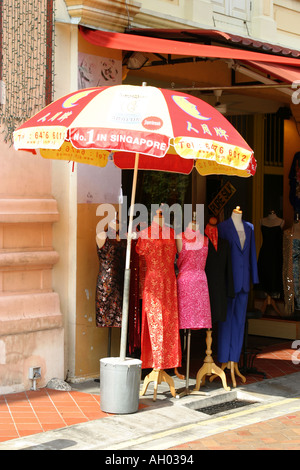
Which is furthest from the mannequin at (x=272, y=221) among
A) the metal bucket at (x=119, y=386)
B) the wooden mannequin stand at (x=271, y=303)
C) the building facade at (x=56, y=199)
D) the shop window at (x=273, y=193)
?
the metal bucket at (x=119, y=386)

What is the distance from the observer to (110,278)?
847 cm

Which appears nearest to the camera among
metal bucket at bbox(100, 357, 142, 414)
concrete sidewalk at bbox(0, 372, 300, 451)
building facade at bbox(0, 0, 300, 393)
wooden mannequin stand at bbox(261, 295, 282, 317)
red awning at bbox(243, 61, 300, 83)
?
concrete sidewalk at bbox(0, 372, 300, 451)

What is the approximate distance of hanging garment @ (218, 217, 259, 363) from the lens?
876cm

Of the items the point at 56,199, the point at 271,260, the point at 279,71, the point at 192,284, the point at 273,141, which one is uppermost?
the point at 279,71

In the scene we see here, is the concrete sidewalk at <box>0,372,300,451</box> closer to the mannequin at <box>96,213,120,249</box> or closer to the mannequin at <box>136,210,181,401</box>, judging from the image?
the mannequin at <box>136,210,181,401</box>

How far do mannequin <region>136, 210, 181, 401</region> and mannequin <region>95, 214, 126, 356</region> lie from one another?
Result: 50 cm

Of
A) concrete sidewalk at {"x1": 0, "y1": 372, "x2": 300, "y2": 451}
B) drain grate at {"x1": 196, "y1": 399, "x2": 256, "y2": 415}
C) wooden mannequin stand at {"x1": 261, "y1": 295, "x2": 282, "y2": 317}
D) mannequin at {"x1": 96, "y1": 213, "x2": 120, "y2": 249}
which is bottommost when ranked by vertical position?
drain grate at {"x1": 196, "y1": 399, "x2": 256, "y2": 415}

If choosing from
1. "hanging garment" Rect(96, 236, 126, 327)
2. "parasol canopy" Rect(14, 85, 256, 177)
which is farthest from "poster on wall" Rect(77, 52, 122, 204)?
"parasol canopy" Rect(14, 85, 256, 177)

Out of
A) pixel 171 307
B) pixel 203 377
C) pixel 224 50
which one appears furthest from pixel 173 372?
pixel 224 50

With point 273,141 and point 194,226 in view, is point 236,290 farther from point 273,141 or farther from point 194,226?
point 273,141

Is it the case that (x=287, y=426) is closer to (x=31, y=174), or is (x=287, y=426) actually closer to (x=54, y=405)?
(x=54, y=405)

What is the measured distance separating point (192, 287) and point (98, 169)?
69.5 inches

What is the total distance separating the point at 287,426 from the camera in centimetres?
731

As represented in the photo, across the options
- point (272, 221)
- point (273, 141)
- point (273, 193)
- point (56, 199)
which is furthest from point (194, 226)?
point (273, 141)
